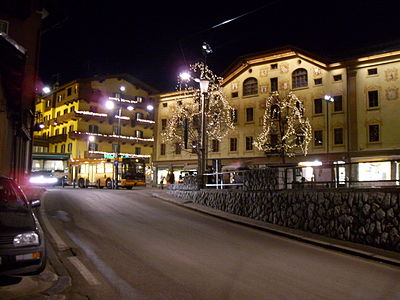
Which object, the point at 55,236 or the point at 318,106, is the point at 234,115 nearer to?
the point at 318,106

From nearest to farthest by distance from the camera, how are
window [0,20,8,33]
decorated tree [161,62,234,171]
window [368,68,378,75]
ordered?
window [0,20,8,33] → window [368,68,378,75] → decorated tree [161,62,234,171]

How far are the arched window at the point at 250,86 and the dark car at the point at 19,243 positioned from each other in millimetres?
39959

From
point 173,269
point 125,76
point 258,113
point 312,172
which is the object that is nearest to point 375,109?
point 258,113

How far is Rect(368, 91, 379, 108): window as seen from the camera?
37.4m

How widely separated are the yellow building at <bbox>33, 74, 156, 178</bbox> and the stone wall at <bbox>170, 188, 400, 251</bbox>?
4777cm

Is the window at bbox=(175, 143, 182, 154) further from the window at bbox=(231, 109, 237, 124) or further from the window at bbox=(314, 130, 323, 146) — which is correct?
the window at bbox=(314, 130, 323, 146)

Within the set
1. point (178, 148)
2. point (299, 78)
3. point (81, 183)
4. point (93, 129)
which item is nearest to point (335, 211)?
point (299, 78)

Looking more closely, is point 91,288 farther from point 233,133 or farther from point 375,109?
point 233,133

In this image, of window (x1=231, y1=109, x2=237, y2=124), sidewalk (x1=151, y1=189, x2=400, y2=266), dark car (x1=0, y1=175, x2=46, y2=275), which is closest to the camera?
dark car (x1=0, y1=175, x2=46, y2=275)

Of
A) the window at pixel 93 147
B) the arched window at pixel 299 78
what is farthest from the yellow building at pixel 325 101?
the window at pixel 93 147

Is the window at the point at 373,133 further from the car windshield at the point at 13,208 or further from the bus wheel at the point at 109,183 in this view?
the car windshield at the point at 13,208

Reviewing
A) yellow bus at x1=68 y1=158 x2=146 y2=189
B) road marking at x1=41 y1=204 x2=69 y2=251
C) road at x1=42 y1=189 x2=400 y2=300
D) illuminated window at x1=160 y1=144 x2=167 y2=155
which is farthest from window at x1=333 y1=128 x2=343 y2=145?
road marking at x1=41 y1=204 x2=69 y2=251

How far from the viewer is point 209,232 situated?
1295 centimetres

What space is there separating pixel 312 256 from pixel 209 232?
371 cm
